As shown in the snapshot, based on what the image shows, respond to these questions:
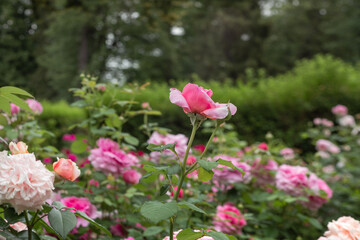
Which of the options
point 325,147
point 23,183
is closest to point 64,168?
point 23,183

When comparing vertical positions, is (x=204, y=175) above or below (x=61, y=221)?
above

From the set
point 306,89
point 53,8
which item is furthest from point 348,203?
point 53,8

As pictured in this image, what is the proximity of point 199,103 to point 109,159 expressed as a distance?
0.72 metres

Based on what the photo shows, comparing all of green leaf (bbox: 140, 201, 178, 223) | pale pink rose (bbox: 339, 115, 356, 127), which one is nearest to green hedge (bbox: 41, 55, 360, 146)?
pale pink rose (bbox: 339, 115, 356, 127)

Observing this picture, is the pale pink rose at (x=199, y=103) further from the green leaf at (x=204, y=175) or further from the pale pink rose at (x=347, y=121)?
the pale pink rose at (x=347, y=121)

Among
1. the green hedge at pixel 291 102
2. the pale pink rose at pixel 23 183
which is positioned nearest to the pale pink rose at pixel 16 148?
the pale pink rose at pixel 23 183

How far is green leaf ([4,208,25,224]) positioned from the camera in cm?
68

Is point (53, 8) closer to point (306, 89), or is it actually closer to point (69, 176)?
point (306, 89)

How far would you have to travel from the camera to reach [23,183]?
659 mm

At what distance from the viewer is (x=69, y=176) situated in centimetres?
74

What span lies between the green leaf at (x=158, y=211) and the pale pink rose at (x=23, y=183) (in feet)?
0.63

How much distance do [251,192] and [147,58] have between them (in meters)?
14.4

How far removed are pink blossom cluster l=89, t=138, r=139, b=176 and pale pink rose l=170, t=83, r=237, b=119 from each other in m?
0.68

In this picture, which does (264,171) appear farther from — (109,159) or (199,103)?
(199,103)
